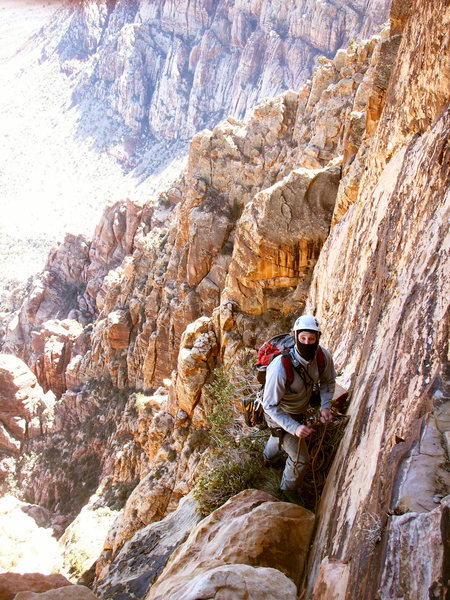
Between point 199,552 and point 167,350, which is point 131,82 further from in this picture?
point 199,552

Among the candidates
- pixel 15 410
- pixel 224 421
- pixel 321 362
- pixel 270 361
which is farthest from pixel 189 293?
pixel 15 410

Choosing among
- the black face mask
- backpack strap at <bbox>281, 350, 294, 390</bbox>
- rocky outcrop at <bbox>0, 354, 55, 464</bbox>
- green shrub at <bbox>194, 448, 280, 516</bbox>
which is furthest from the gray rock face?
rocky outcrop at <bbox>0, 354, 55, 464</bbox>

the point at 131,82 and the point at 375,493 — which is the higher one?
the point at 131,82

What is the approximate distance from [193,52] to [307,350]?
98.1 meters

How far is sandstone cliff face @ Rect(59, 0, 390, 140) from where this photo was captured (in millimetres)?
61656

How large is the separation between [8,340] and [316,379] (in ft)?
158

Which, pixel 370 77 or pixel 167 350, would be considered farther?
pixel 167 350

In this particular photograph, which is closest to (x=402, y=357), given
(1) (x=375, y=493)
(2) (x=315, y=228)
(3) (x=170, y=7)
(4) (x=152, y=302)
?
(1) (x=375, y=493)

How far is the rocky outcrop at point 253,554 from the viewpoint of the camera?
2.75 m

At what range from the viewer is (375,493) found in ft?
8.74

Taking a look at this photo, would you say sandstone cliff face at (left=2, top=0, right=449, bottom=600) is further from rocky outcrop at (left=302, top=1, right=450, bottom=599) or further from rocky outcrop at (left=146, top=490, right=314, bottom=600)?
rocky outcrop at (left=146, top=490, right=314, bottom=600)

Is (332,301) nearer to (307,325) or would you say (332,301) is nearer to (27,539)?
(307,325)

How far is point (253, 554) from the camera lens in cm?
346

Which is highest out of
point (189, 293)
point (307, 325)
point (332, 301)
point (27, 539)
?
point (189, 293)
